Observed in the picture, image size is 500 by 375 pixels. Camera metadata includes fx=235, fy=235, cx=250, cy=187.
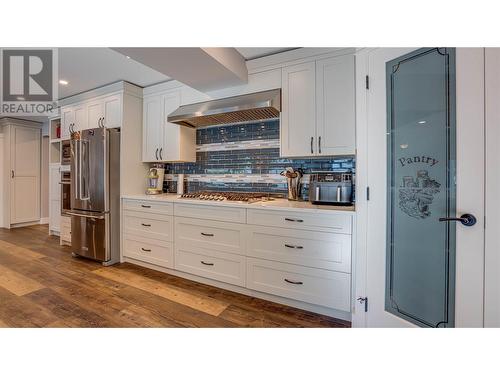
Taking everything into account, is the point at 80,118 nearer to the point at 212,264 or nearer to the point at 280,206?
the point at 212,264

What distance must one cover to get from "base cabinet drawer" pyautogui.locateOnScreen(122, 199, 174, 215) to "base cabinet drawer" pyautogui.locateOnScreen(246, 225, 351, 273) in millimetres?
1099

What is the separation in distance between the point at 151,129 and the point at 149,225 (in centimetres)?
138

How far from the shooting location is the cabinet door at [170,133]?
313 centimetres

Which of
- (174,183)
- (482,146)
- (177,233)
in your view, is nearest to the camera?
(482,146)

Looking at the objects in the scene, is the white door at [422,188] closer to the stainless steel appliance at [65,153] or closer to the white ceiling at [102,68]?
the white ceiling at [102,68]

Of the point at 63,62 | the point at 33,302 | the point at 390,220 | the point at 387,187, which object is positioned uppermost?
the point at 63,62

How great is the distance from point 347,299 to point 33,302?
2.78 m

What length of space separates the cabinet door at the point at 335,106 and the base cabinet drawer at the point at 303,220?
2.18 ft

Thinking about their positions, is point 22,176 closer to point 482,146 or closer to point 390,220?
point 390,220

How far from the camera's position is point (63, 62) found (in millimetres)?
2750

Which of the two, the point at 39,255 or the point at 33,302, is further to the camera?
the point at 39,255

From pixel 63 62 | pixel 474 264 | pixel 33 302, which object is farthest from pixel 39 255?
pixel 474 264

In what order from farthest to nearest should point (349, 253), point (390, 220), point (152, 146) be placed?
point (152, 146)
point (349, 253)
point (390, 220)

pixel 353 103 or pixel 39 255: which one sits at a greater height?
pixel 353 103
